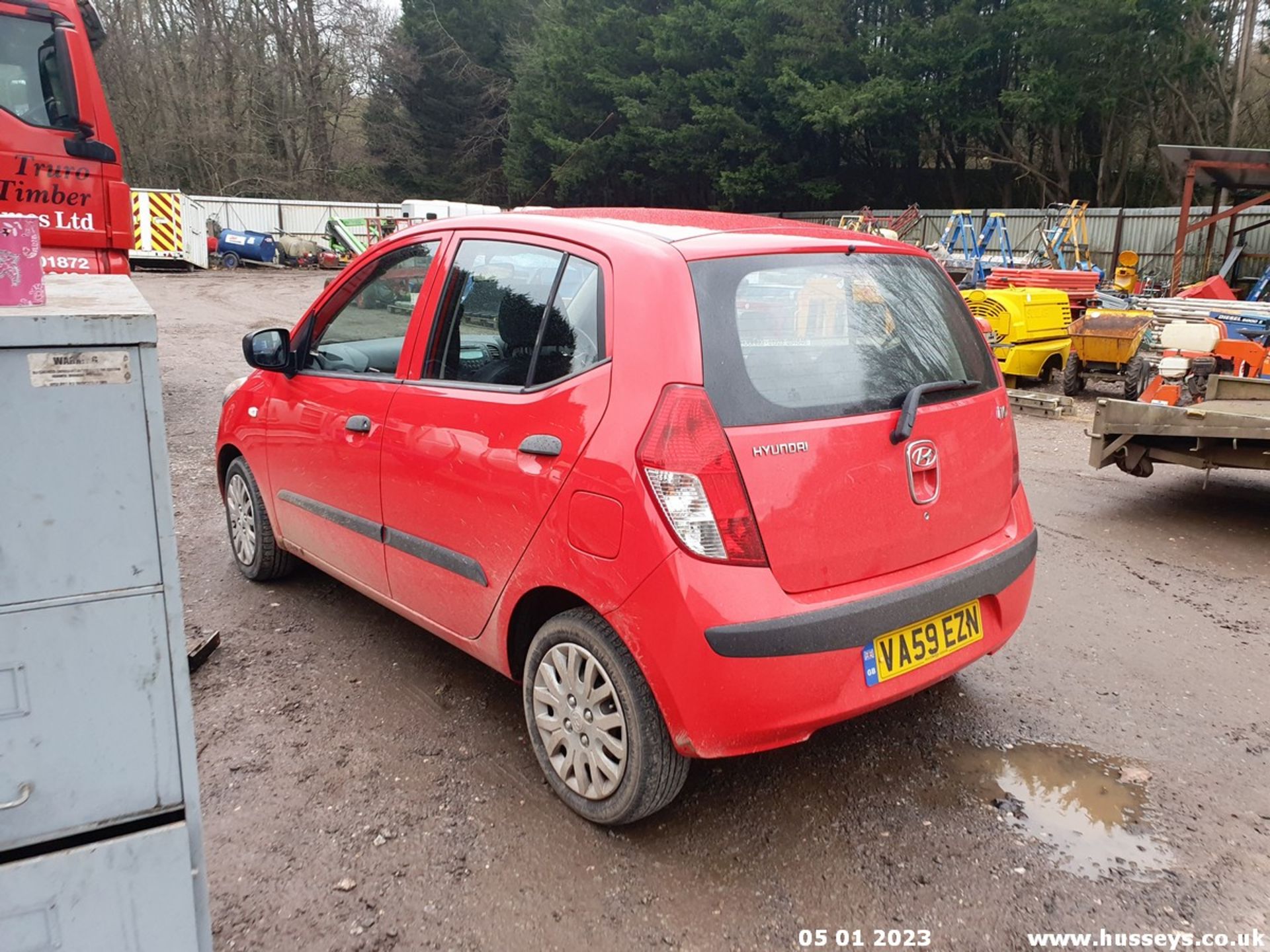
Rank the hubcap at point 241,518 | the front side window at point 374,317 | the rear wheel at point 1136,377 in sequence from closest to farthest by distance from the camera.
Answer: the front side window at point 374,317
the hubcap at point 241,518
the rear wheel at point 1136,377

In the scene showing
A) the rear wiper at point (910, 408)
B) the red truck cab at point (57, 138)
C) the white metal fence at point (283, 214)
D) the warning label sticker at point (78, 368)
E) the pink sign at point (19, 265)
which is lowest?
the rear wiper at point (910, 408)

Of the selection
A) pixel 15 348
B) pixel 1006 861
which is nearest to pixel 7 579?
pixel 15 348

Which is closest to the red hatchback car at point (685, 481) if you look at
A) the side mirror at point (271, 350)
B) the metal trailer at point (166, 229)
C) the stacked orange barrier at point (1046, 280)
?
the side mirror at point (271, 350)

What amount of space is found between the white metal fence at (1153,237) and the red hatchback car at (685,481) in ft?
72.9

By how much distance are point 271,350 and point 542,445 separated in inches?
71.0

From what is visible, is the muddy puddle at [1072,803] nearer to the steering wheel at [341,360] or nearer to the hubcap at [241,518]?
the steering wheel at [341,360]

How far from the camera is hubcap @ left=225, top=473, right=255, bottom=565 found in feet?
14.6

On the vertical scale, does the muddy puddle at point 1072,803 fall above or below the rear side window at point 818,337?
below

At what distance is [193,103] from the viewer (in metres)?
37.3

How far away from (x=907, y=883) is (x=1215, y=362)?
771 centimetres

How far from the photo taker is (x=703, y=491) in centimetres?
233

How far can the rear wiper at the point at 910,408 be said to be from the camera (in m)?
2.59

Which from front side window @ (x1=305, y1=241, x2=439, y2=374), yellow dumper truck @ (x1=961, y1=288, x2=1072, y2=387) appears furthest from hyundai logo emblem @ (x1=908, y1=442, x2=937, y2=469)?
yellow dumper truck @ (x1=961, y1=288, x2=1072, y2=387)

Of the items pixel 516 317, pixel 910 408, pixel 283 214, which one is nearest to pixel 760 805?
pixel 910 408
